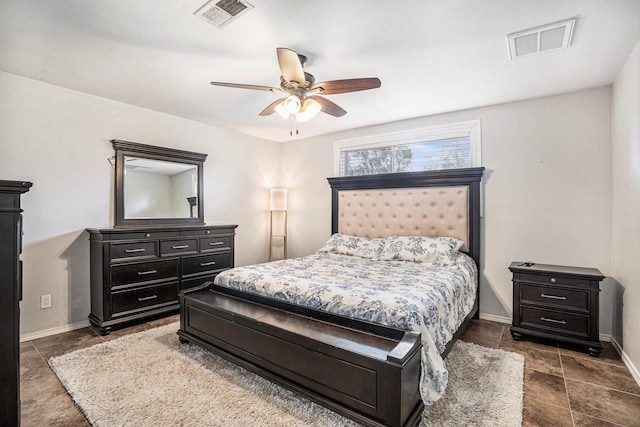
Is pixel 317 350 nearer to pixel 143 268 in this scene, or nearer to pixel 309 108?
pixel 309 108

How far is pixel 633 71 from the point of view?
240 centimetres

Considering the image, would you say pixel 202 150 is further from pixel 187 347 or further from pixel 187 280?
pixel 187 347

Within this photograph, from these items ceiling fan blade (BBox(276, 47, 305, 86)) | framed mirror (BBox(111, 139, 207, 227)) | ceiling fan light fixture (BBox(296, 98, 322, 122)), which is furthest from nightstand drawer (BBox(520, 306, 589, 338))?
framed mirror (BBox(111, 139, 207, 227))

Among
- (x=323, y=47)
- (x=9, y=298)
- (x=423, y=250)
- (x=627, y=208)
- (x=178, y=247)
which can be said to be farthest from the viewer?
(x=178, y=247)

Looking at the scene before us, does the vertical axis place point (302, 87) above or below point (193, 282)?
above

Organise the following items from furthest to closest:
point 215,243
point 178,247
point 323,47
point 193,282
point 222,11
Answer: point 215,243 < point 193,282 < point 178,247 < point 323,47 < point 222,11

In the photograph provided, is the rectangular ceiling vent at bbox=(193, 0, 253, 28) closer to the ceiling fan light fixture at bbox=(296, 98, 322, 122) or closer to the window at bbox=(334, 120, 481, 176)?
the ceiling fan light fixture at bbox=(296, 98, 322, 122)

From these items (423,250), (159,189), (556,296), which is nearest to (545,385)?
(556,296)

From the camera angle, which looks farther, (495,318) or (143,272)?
(495,318)

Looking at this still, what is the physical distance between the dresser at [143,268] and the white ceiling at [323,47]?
1.54 m

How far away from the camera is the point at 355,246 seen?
4008mm

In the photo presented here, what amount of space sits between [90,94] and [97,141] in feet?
1.62

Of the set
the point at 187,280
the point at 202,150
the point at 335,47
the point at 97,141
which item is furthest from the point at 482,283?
the point at 97,141

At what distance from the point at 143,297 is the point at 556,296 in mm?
4122
